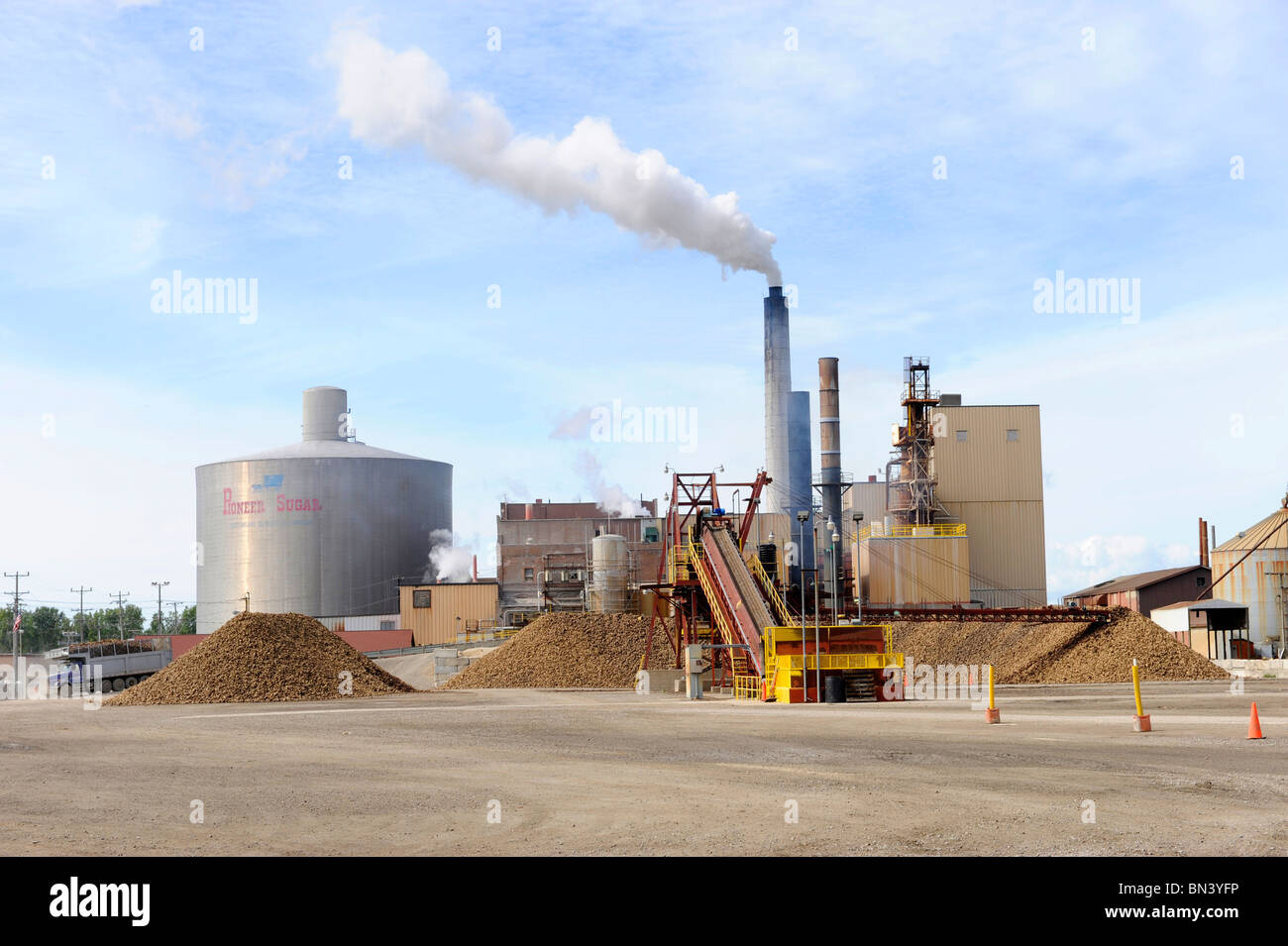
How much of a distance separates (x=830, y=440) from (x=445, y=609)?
26944mm

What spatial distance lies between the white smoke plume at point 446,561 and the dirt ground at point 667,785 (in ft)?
192

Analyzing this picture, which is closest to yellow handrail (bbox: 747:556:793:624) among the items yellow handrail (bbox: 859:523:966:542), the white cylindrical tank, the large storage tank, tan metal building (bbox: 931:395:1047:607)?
yellow handrail (bbox: 859:523:966:542)

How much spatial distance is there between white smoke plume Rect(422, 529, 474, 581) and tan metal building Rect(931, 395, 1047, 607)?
3928cm

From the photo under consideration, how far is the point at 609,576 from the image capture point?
6600 cm

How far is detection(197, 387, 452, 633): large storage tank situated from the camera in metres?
81.4

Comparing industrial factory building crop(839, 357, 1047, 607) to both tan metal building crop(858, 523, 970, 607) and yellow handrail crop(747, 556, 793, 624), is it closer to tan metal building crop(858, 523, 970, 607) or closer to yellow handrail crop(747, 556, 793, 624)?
tan metal building crop(858, 523, 970, 607)

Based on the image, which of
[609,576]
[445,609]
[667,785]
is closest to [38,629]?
[445,609]

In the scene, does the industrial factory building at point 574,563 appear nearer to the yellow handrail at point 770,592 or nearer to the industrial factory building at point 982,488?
the industrial factory building at point 982,488

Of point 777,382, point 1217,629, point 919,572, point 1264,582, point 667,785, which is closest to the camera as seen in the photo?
point 667,785

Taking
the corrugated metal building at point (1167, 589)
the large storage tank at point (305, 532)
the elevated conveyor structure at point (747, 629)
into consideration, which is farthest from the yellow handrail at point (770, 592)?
the large storage tank at point (305, 532)

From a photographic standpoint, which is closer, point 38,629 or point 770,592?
point 770,592

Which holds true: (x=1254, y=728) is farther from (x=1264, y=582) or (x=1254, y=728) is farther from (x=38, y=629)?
(x=38, y=629)

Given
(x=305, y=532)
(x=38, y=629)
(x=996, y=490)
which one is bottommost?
(x=38, y=629)

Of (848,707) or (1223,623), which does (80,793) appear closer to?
(848,707)
